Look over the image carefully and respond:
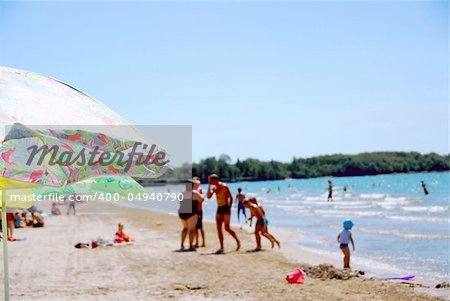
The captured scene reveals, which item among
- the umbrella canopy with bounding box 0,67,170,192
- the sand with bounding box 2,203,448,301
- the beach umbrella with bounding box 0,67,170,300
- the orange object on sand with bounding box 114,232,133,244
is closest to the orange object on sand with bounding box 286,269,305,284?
the sand with bounding box 2,203,448,301

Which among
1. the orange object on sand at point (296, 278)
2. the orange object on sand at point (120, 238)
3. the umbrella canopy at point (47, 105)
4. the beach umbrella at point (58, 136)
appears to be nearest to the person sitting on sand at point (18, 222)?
the orange object on sand at point (120, 238)

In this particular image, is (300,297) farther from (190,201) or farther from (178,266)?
(190,201)

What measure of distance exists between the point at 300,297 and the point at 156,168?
12.0 feet

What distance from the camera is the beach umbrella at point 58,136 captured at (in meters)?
3.35

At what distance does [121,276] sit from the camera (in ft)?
28.6

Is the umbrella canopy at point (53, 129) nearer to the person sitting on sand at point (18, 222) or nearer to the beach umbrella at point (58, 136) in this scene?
the beach umbrella at point (58, 136)

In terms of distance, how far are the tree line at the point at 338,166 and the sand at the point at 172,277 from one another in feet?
323

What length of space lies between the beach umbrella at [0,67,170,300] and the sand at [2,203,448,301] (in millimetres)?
3353

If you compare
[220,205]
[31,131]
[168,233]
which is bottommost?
[168,233]

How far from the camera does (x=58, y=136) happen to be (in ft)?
11.5

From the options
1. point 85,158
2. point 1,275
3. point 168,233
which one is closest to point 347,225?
point 1,275

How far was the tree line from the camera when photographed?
4815 inches

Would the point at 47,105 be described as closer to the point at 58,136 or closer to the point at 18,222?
the point at 58,136

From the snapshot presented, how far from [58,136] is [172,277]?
5.46m
